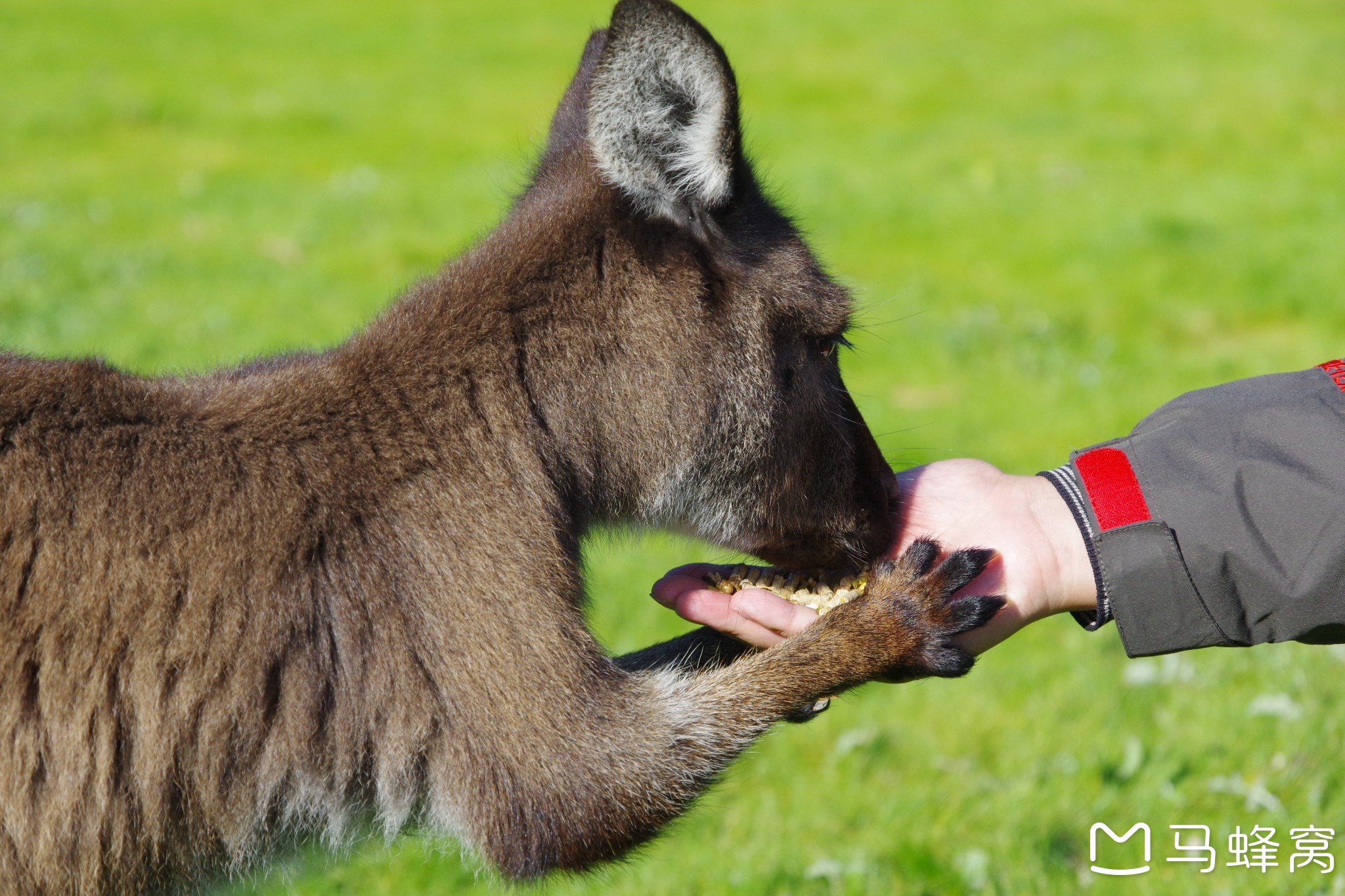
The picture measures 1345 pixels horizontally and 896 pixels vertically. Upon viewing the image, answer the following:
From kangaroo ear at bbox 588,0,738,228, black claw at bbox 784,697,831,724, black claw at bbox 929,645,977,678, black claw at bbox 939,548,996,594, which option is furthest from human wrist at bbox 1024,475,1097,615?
kangaroo ear at bbox 588,0,738,228

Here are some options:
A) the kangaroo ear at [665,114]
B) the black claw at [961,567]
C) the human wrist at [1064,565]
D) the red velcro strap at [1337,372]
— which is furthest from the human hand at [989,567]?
the kangaroo ear at [665,114]

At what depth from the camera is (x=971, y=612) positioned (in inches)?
117

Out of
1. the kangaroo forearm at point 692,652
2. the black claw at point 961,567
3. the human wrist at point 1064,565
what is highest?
the black claw at point 961,567

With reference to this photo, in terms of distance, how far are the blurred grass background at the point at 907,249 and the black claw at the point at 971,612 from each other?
49 cm

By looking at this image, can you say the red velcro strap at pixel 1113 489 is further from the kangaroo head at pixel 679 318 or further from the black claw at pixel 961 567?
the kangaroo head at pixel 679 318

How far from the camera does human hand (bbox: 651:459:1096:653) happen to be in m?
3.23

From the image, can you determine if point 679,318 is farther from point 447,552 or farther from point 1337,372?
point 1337,372

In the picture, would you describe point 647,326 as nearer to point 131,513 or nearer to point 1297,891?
point 131,513

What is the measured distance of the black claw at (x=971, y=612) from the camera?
2.97 m

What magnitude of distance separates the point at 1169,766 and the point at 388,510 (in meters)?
2.75

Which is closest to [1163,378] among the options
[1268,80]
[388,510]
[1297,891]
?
[1297,891]
